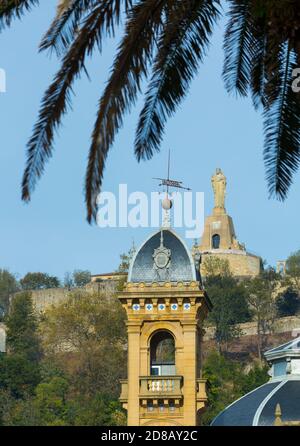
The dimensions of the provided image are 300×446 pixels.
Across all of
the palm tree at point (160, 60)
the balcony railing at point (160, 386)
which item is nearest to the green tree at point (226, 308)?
the balcony railing at point (160, 386)

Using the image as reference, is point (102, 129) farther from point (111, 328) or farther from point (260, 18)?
point (111, 328)

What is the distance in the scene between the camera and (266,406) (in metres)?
57.8

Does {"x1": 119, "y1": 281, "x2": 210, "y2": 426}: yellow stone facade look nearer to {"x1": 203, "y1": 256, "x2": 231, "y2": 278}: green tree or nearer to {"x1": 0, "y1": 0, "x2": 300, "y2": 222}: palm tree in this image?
{"x1": 0, "y1": 0, "x2": 300, "y2": 222}: palm tree

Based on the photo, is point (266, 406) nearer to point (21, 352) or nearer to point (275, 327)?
point (21, 352)

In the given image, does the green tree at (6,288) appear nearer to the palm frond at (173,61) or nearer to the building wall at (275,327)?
the building wall at (275,327)

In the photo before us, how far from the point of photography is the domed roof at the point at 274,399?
56.3 metres

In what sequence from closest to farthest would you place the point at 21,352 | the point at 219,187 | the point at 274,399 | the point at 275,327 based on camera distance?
the point at 274,399, the point at 21,352, the point at 275,327, the point at 219,187

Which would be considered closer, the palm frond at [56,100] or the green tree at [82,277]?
the palm frond at [56,100]

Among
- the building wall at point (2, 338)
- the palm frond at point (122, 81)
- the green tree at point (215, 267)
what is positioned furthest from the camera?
the green tree at point (215, 267)

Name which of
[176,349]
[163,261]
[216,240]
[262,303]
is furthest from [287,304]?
[176,349]

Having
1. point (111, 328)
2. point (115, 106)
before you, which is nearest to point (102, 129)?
point (115, 106)

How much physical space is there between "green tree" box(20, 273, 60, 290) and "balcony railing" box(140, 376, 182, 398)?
125 metres

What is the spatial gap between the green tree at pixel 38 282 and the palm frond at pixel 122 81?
533 feet

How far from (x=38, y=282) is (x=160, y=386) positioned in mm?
128010
